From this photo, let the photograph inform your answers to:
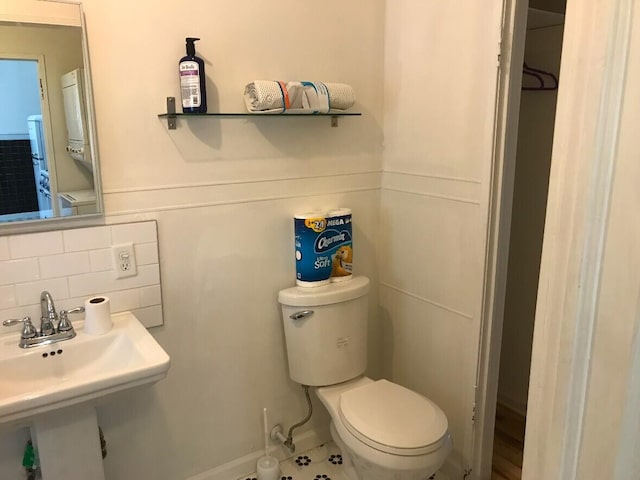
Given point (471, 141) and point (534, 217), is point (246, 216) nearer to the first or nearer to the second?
point (471, 141)

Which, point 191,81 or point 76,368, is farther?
point 191,81

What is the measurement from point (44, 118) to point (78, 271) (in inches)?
19.2

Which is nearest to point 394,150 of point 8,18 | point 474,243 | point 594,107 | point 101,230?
point 474,243

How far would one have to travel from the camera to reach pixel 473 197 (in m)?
1.94

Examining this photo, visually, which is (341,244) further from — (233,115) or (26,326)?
(26,326)

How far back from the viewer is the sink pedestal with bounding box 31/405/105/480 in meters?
1.46

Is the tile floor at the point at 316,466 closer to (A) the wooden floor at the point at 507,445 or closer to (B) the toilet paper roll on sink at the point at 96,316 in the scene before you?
(A) the wooden floor at the point at 507,445

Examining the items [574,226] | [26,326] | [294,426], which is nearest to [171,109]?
[26,326]

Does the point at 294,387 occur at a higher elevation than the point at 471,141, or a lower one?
lower

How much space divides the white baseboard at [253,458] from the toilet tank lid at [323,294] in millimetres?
691

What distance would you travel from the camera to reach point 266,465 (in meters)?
2.15

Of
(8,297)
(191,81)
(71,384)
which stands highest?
(191,81)

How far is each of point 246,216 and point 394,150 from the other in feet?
2.36

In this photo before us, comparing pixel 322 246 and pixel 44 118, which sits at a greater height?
pixel 44 118
